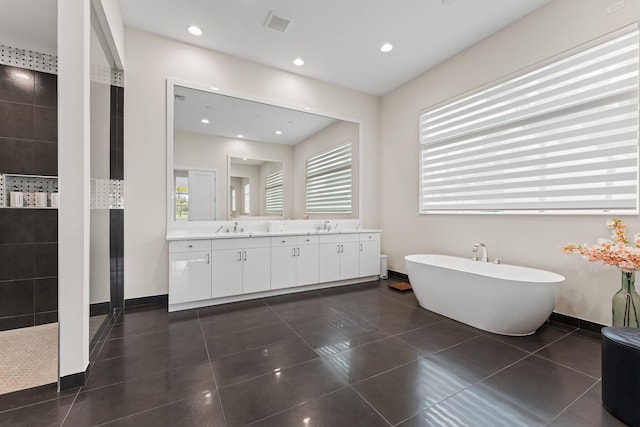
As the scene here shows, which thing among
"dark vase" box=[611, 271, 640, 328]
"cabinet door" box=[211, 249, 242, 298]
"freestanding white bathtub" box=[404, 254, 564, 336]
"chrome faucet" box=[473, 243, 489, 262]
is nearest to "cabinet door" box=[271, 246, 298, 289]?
"cabinet door" box=[211, 249, 242, 298]

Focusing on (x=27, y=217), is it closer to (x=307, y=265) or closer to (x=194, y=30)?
(x=194, y=30)

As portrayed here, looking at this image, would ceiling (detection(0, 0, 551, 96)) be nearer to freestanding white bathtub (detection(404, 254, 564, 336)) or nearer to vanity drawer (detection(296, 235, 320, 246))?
vanity drawer (detection(296, 235, 320, 246))

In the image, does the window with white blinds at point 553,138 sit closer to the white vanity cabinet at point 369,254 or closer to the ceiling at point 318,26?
the ceiling at point 318,26

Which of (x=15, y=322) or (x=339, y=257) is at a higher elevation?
(x=339, y=257)

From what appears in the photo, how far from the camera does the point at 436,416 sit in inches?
60.2

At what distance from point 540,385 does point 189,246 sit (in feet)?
11.0

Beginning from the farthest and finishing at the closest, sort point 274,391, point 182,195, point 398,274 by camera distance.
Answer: point 398,274, point 182,195, point 274,391

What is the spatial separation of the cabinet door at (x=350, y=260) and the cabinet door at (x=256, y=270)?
120 centimetres

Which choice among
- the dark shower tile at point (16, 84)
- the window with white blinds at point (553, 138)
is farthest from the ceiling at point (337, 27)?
the dark shower tile at point (16, 84)

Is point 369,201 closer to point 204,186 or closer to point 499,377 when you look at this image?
point 204,186

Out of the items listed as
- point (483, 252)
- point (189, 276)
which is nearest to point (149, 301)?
point (189, 276)

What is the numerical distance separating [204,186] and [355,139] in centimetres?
273

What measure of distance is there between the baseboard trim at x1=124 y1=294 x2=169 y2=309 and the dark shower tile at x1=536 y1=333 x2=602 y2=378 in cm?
390

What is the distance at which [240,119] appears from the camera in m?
3.89
